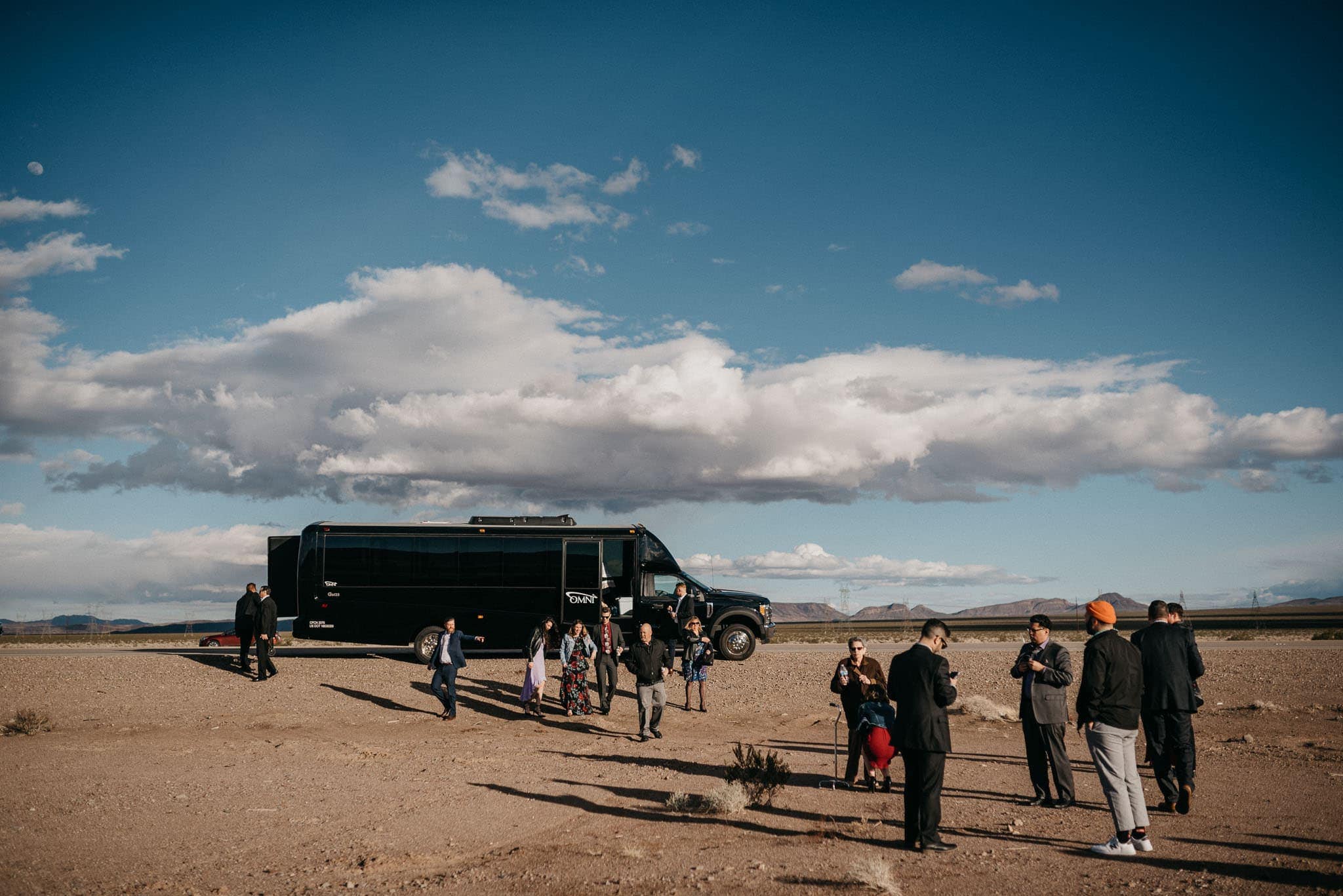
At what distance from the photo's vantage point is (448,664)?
17.0 meters

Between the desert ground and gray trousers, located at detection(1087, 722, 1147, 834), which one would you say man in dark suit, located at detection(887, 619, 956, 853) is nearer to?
the desert ground

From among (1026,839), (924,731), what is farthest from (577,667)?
(924,731)

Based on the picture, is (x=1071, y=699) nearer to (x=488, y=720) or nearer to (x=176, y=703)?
(x=488, y=720)

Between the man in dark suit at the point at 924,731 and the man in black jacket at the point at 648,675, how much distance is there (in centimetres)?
692

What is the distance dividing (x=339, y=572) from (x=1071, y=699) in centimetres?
1693

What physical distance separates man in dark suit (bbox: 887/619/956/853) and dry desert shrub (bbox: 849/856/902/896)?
81cm

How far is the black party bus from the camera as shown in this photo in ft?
71.7

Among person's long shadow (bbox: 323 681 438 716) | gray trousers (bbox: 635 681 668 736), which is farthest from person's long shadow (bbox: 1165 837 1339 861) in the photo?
person's long shadow (bbox: 323 681 438 716)

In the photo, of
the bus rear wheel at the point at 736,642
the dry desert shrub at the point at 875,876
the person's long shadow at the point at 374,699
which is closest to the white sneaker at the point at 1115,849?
the dry desert shrub at the point at 875,876

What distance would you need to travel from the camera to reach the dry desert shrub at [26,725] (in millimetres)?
16781

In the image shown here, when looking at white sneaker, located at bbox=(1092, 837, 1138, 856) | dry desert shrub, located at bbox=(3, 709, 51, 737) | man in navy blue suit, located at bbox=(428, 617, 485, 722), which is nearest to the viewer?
white sneaker, located at bbox=(1092, 837, 1138, 856)

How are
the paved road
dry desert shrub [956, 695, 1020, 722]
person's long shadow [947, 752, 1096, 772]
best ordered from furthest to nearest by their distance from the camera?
the paved road, dry desert shrub [956, 695, 1020, 722], person's long shadow [947, 752, 1096, 772]

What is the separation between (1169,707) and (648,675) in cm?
800

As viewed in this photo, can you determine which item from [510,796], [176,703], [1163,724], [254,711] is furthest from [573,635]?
[1163,724]
